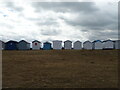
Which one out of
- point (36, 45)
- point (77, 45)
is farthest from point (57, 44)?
point (36, 45)

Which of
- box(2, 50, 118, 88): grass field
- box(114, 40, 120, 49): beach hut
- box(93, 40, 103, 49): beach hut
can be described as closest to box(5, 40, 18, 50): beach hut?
box(93, 40, 103, 49): beach hut

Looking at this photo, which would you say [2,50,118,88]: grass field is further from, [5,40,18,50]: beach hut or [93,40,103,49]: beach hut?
[93,40,103,49]: beach hut

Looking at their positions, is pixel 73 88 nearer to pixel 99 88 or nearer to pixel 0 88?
pixel 99 88

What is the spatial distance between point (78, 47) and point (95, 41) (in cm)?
473

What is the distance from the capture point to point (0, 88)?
9203 mm

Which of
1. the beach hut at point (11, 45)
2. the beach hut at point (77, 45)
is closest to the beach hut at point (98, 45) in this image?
the beach hut at point (77, 45)

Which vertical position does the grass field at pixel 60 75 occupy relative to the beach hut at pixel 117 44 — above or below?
below

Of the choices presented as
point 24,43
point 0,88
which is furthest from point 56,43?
point 0,88

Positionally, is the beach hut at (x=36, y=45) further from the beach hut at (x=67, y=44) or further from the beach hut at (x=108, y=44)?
the beach hut at (x=108, y=44)

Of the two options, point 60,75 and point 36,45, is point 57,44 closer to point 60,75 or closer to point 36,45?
point 36,45

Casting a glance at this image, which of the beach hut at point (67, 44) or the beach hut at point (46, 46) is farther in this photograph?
the beach hut at point (67, 44)

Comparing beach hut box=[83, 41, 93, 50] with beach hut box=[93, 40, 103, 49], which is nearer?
beach hut box=[93, 40, 103, 49]

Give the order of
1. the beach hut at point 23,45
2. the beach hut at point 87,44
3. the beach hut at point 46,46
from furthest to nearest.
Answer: the beach hut at point 46,46
the beach hut at point 87,44
the beach hut at point 23,45

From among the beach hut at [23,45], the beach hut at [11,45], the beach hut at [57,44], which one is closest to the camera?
the beach hut at [11,45]
